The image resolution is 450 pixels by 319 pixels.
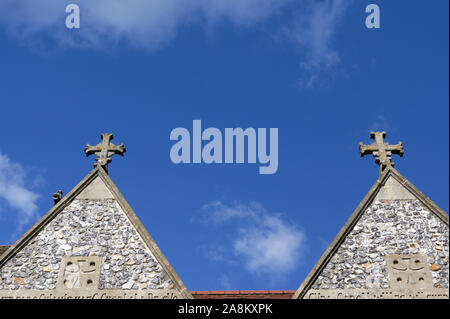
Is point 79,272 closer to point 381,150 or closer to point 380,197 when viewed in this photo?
point 380,197

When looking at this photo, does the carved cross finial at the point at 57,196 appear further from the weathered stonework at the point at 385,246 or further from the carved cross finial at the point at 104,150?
the weathered stonework at the point at 385,246

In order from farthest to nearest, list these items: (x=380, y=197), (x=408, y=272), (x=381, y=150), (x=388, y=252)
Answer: (x=381, y=150) → (x=380, y=197) → (x=388, y=252) → (x=408, y=272)

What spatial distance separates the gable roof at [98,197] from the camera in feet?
32.9

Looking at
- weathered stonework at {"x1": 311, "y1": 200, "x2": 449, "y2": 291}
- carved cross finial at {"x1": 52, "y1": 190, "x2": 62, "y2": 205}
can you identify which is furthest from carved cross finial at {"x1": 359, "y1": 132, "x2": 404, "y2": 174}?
carved cross finial at {"x1": 52, "y1": 190, "x2": 62, "y2": 205}

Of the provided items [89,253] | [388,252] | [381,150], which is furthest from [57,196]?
[381,150]

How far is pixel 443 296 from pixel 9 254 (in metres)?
6.65

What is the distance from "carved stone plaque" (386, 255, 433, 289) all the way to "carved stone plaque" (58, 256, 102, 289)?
14.7ft

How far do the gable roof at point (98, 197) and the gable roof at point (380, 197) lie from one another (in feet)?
6.35

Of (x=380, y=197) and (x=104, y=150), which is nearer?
(x=380, y=197)

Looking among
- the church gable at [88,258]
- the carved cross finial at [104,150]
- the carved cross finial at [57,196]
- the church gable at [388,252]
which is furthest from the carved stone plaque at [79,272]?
the church gable at [388,252]

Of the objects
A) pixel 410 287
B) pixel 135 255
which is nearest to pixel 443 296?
pixel 410 287

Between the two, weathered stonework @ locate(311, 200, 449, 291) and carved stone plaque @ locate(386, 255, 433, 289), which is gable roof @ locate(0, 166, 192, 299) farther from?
carved stone plaque @ locate(386, 255, 433, 289)

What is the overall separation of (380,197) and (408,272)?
1.59 metres

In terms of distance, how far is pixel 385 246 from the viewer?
10195 millimetres
